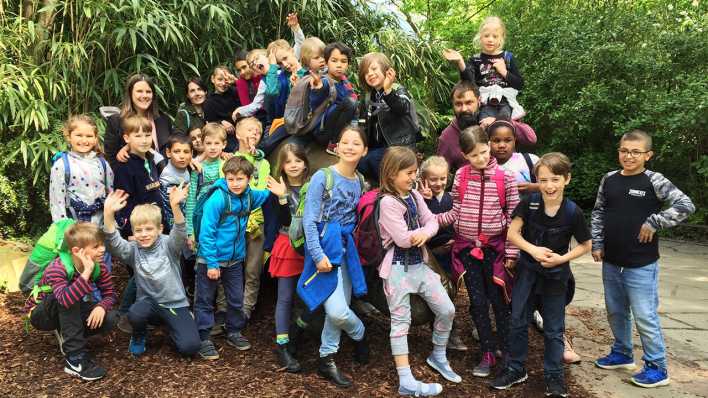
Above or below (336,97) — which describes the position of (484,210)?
below

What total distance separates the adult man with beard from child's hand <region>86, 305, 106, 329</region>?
2671 mm

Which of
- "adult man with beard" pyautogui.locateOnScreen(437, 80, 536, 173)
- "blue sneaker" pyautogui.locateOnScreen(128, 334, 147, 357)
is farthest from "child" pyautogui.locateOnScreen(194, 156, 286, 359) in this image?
"adult man with beard" pyautogui.locateOnScreen(437, 80, 536, 173)

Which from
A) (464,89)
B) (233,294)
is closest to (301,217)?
(233,294)

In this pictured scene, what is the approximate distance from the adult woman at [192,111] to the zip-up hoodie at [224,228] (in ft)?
4.74

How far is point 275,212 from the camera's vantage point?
3879 millimetres

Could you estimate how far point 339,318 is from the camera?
3340 mm

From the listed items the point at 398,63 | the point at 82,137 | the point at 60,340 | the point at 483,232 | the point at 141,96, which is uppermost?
the point at 398,63

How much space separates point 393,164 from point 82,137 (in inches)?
85.8

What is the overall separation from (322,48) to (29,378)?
2982mm

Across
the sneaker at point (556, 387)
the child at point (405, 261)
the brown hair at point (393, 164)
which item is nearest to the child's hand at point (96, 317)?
the child at point (405, 261)

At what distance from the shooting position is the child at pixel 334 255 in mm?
3357

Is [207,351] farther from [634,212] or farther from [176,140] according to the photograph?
[634,212]

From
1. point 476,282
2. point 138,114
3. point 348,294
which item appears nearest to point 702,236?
point 476,282

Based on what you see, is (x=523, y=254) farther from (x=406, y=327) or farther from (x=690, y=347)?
(x=690, y=347)
